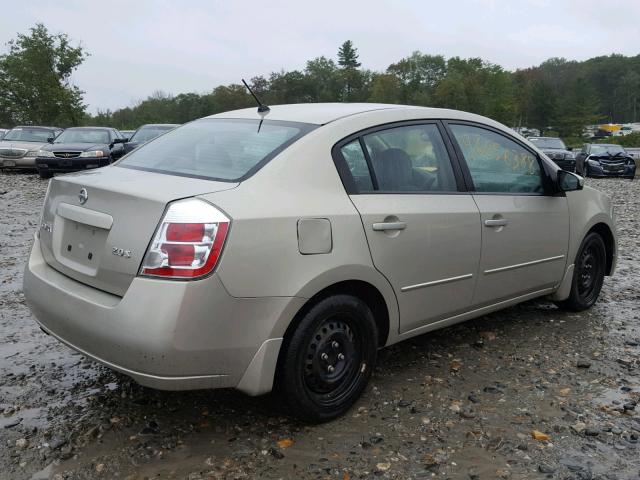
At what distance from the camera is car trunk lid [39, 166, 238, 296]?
107 inches

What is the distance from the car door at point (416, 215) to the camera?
3279mm

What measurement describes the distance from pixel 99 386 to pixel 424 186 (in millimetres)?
2239

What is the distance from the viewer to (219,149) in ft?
11.1

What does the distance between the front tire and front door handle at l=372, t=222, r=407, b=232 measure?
1.27 feet

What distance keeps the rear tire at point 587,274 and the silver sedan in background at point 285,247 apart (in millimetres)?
887

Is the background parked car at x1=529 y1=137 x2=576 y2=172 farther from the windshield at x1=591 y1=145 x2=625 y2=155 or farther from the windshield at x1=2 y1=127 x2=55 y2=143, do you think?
the windshield at x1=2 y1=127 x2=55 y2=143

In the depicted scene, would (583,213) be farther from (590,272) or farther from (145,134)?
(145,134)

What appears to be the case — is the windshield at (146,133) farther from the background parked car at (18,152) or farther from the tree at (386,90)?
the tree at (386,90)

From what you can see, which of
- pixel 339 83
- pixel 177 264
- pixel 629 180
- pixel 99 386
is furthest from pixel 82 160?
pixel 339 83

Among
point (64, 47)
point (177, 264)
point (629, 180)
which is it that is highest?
point (64, 47)

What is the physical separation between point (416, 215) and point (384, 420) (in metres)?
1.12

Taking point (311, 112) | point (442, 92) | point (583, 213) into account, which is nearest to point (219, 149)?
point (311, 112)

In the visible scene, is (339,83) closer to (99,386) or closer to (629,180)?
(629,180)

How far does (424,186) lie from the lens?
12.0 ft
